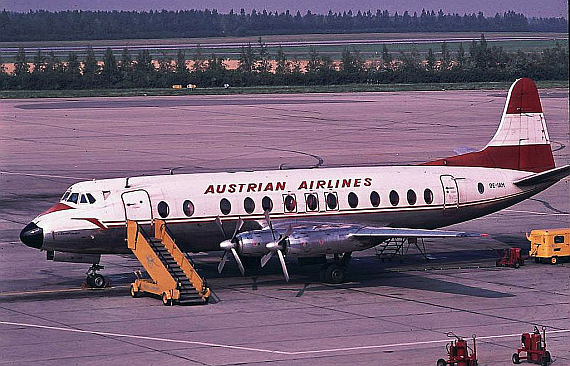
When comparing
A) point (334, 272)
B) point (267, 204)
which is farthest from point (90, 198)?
Answer: point (334, 272)

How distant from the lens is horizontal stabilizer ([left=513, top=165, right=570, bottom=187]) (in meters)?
35.6

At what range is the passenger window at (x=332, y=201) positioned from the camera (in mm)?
34000

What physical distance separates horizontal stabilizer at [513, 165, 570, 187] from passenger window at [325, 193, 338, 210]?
7.06 m

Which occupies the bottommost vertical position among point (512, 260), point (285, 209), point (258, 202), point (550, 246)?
point (512, 260)

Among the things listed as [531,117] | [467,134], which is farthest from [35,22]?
[531,117]

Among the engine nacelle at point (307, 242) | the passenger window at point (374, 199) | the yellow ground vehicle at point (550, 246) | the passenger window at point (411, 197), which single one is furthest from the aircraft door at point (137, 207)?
the yellow ground vehicle at point (550, 246)

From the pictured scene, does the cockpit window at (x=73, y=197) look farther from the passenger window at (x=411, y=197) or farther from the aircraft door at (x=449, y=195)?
the aircraft door at (x=449, y=195)

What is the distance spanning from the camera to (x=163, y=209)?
32.8 metres

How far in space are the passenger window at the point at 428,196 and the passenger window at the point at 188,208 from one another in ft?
26.1

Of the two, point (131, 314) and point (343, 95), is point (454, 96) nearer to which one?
point (343, 95)

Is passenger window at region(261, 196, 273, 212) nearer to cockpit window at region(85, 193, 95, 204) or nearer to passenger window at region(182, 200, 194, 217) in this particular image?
passenger window at region(182, 200, 194, 217)

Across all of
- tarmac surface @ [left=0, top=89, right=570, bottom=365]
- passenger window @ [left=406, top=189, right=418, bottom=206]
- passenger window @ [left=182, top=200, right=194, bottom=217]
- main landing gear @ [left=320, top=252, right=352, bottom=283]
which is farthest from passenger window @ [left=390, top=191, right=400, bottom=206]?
passenger window @ [left=182, top=200, right=194, bottom=217]

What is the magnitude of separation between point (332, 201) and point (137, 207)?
6363 mm

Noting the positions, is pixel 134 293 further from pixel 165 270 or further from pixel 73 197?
pixel 73 197
